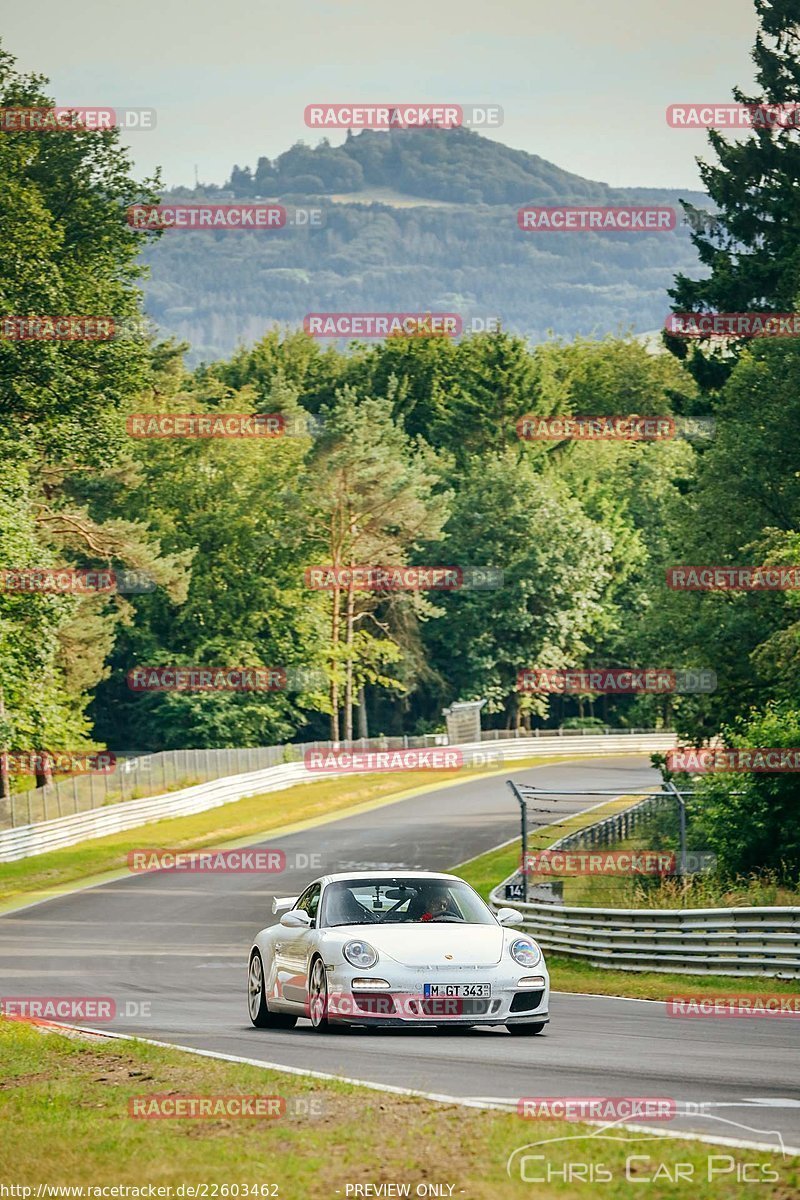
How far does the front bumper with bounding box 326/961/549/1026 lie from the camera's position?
45.4ft

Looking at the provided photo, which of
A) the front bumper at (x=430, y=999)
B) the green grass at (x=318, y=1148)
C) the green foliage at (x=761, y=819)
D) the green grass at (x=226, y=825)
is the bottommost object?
the green grass at (x=226, y=825)

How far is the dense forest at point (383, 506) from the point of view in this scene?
46.0 metres

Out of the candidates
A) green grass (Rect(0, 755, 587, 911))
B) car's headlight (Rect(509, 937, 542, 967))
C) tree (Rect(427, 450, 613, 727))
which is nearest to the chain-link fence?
green grass (Rect(0, 755, 587, 911))

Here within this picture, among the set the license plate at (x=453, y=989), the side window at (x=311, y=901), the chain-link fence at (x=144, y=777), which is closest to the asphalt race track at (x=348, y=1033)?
the license plate at (x=453, y=989)

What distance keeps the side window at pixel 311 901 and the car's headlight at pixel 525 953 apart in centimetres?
179

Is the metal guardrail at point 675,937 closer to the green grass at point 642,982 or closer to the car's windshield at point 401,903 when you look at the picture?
the green grass at point 642,982


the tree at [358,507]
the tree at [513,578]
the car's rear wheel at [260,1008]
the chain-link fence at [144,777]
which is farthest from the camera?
the tree at [513,578]

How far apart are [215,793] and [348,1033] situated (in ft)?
166

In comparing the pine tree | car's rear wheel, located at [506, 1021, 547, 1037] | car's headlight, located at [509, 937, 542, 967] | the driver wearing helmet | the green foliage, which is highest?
the pine tree

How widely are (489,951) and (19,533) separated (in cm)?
3725

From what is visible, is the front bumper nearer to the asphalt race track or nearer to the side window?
the asphalt race track

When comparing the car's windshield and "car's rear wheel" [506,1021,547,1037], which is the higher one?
the car's windshield

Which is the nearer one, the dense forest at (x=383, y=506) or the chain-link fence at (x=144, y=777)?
the dense forest at (x=383, y=506)

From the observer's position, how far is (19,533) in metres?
49.3
